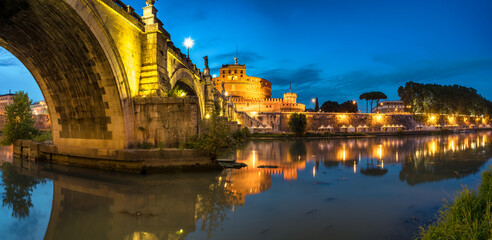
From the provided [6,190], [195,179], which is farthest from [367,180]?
[6,190]

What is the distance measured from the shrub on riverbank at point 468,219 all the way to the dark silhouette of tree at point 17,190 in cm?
929

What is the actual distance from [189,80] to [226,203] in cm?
1755

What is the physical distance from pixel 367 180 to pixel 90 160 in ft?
41.9

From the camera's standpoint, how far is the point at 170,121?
11.5 meters

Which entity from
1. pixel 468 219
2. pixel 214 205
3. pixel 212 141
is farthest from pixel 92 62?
pixel 468 219

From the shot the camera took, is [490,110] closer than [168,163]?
Result: No

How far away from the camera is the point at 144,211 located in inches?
252

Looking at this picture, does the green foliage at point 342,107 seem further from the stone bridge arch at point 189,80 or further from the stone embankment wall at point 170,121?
the stone embankment wall at point 170,121

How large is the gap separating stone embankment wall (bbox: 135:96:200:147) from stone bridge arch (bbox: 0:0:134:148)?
1.16m

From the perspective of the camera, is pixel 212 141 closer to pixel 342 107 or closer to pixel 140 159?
pixel 140 159

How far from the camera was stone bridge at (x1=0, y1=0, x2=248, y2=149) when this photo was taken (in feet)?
33.6

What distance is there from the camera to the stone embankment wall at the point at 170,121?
11.4 meters

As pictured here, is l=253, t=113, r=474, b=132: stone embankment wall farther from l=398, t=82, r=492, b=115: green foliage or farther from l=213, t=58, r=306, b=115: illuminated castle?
l=213, t=58, r=306, b=115: illuminated castle

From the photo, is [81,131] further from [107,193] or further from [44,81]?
[107,193]
